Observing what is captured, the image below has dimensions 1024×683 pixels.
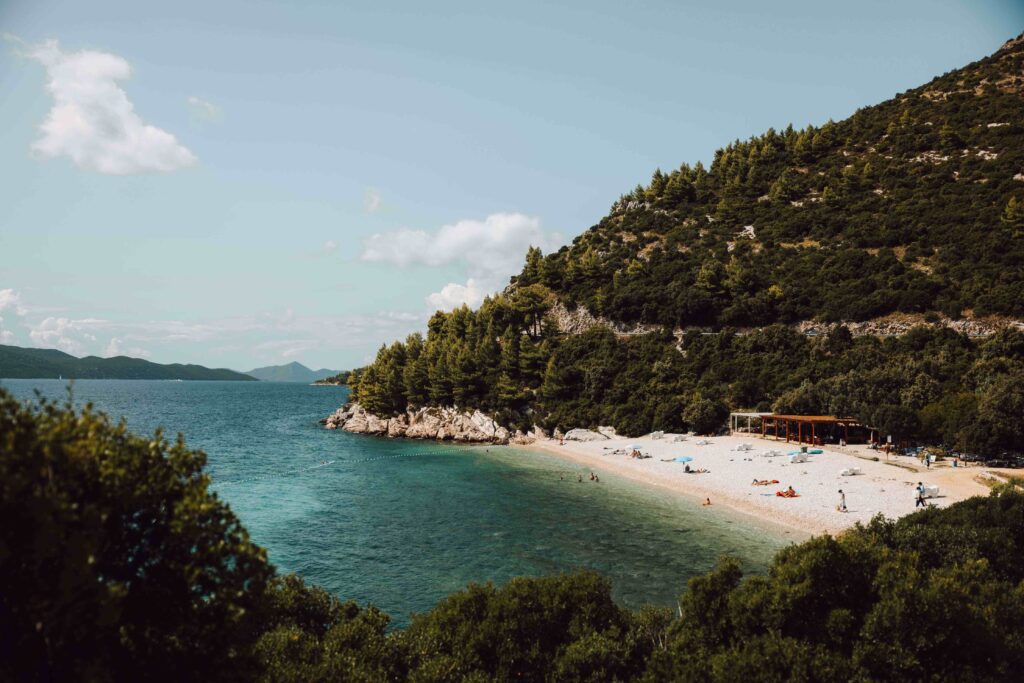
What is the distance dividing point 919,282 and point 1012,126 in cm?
4612

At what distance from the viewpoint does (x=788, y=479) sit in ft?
137

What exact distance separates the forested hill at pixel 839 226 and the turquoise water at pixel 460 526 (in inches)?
1549

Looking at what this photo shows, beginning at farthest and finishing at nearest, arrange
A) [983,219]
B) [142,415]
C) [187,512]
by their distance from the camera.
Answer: [142,415] → [983,219] → [187,512]

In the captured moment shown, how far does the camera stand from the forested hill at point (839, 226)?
214ft

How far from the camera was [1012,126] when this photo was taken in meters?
84.4

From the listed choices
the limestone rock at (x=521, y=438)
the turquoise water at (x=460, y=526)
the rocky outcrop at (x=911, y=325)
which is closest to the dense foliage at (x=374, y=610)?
the turquoise water at (x=460, y=526)

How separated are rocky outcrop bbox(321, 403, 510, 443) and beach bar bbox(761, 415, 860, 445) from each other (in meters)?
33.3

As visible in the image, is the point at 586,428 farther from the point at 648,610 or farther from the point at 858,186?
the point at 858,186

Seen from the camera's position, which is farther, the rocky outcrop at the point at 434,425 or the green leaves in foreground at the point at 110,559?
the rocky outcrop at the point at 434,425

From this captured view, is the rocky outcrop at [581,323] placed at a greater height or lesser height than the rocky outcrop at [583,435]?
greater

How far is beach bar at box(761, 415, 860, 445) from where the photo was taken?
5169 centimetres

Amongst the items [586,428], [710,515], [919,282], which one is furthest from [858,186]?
[710,515]

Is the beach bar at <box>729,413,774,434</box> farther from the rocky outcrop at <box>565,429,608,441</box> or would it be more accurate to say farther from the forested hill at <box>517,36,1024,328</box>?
the forested hill at <box>517,36,1024,328</box>

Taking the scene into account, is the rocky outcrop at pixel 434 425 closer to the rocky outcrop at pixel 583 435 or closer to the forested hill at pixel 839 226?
the rocky outcrop at pixel 583 435
